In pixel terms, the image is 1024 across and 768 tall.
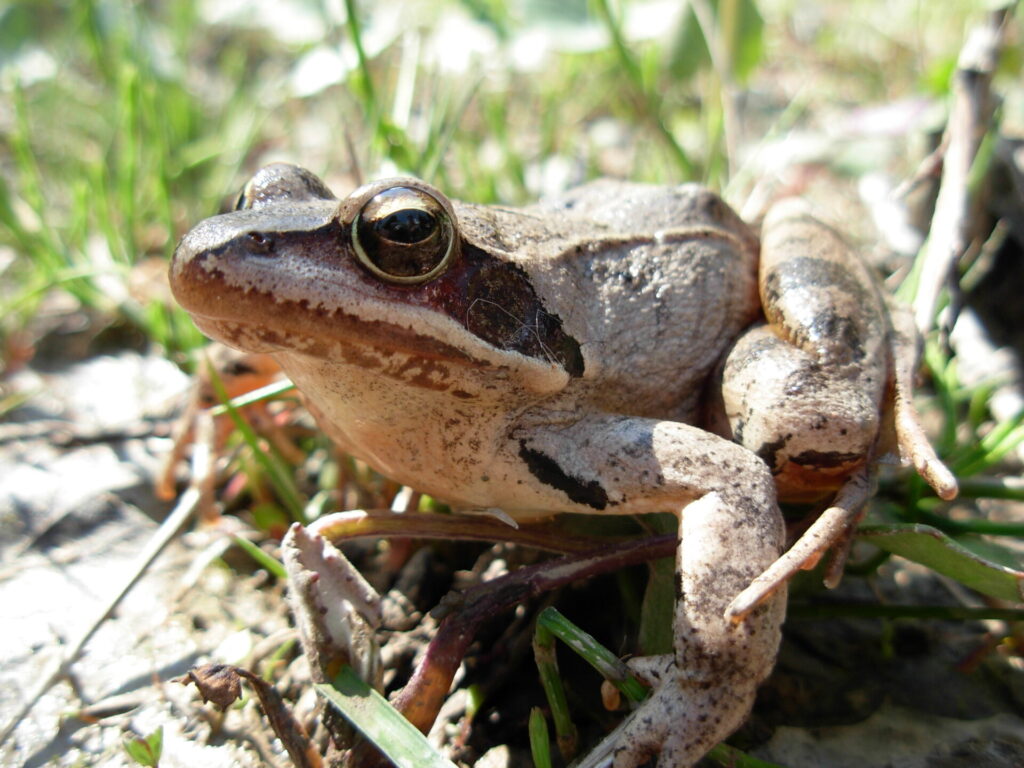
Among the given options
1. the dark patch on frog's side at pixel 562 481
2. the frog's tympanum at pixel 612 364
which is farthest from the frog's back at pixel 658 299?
the dark patch on frog's side at pixel 562 481

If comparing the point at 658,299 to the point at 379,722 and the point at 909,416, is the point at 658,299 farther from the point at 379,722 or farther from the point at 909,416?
the point at 379,722

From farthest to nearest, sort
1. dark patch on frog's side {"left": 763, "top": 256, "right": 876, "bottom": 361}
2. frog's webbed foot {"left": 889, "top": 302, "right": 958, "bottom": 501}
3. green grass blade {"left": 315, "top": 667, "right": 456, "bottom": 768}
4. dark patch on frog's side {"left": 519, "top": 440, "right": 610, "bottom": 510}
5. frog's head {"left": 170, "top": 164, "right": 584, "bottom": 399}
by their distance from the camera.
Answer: dark patch on frog's side {"left": 763, "top": 256, "right": 876, "bottom": 361} < dark patch on frog's side {"left": 519, "top": 440, "right": 610, "bottom": 510} < frog's webbed foot {"left": 889, "top": 302, "right": 958, "bottom": 501} < frog's head {"left": 170, "top": 164, "right": 584, "bottom": 399} < green grass blade {"left": 315, "top": 667, "right": 456, "bottom": 768}

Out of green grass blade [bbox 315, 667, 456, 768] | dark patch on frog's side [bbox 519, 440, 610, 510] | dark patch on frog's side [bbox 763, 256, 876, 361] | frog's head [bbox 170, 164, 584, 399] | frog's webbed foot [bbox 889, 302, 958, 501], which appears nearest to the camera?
green grass blade [bbox 315, 667, 456, 768]

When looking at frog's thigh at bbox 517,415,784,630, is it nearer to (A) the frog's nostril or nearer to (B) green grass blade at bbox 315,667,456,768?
(B) green grass blade at bbox 315,667,456,768

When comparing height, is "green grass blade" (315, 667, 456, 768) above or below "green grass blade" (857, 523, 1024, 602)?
above

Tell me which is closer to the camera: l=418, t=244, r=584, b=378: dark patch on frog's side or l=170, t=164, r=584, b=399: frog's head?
l=170, t=164, r=584, b=399: frog's head

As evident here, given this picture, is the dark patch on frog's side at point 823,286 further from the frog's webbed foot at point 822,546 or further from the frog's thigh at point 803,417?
the frog's webbed foot at point 822,546

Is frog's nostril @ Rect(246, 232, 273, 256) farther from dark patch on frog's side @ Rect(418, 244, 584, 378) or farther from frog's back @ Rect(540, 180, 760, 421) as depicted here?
frog's back @ Rect(540, 180, 760, 421)

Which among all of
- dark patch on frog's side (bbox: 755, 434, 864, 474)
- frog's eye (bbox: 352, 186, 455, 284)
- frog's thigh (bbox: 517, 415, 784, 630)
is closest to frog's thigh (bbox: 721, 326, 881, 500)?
dark patch on frog's side (bbox: 755, 434, 864, 474)

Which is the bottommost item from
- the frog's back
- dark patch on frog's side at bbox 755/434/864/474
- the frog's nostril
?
dark patch on frog's side at bbox 755/434/864/474
